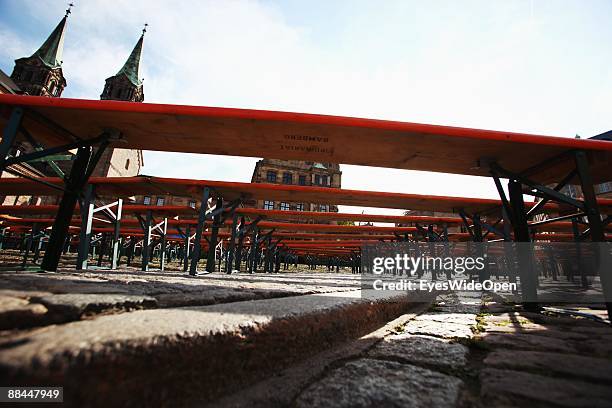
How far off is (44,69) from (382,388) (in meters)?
51.7

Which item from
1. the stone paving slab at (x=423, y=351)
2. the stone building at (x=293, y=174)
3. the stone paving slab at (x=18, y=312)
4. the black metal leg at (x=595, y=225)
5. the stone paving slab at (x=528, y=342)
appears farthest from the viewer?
the stone building at (x=293, y=174)

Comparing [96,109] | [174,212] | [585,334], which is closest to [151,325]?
[585,334]

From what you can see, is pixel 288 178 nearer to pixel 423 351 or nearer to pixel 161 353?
pixel 423 351

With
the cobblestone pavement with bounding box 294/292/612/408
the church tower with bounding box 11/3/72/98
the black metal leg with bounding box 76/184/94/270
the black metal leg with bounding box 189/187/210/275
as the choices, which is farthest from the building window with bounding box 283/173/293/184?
the cobblestone pavement with bounding box 294/292/612/408

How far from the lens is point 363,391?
0.91 meters

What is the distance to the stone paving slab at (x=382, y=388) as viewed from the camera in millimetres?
853

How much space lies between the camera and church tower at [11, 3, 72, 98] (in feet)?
113

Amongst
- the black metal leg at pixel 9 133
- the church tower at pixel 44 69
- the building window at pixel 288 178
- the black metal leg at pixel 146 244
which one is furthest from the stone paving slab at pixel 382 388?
the church tower at pixel 44 69

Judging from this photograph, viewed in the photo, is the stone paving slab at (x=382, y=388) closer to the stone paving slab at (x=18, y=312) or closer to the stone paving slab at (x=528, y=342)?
the stone paving slab at (x=528, y=342)

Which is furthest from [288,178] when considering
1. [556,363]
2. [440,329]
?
[556,363]

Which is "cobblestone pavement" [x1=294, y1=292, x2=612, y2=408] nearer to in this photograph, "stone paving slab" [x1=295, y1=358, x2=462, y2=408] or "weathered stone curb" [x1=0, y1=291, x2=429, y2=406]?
"stone paving slab" [x1=295, y1=358, x2=462, y2=408]

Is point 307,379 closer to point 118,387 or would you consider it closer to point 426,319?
point 118,387

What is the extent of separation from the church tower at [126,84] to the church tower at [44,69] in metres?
5.97

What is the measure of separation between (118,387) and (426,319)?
2.32m
